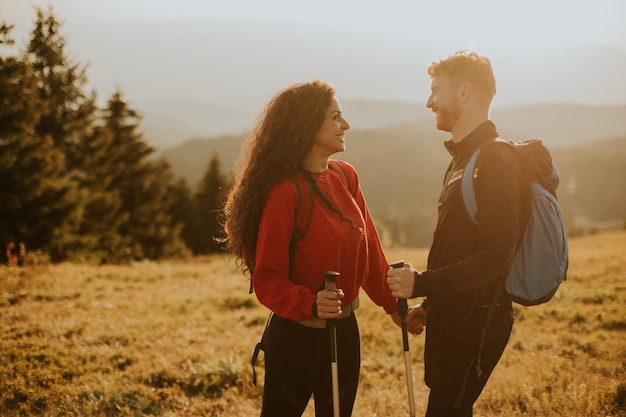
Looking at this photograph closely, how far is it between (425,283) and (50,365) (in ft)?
17.7

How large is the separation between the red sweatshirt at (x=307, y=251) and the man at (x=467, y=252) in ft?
1.23

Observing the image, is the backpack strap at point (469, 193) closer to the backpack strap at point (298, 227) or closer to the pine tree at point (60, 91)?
the backpack strap at point (298, 227)

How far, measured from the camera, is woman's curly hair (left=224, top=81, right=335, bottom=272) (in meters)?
3.17

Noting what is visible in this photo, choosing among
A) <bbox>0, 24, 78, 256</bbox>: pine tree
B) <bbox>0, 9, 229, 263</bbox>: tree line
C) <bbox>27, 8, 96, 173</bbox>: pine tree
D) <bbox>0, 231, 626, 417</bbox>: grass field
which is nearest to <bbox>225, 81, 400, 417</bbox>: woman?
<bbox>0, 231, 626, 417</bbox>: grass field

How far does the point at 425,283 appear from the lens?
2881 mm

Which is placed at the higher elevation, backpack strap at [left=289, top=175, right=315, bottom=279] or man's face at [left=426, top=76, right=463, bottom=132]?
man's face at [left=426, top=76, right=463, bottom=132]

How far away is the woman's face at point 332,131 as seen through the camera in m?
3.25

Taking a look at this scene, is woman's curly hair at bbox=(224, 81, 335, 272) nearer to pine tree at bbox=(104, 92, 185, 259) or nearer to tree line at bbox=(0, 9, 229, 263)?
tree line at bbox=(0, 9, 229, 263)

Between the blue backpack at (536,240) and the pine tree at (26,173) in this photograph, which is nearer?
the blue backpack at (536,240)

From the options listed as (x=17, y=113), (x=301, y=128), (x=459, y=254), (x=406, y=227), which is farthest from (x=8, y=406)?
(x=406, y=227)

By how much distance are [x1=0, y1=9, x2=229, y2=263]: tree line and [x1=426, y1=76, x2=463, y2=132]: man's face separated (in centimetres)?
556

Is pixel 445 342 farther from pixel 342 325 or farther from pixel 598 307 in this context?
pixel 598 307

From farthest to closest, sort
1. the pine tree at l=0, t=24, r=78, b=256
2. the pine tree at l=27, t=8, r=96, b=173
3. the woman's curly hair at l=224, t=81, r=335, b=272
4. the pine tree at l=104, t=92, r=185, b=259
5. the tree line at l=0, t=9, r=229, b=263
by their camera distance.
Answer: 1. the pine tree at l=104, t=92, r=185, b=259
2. the pine tree at l=27, t=8, r=96, b=173
3. the tree line at l=0, t=9, r=229, b=263
4. the pine tree at l=0, t=24, r=78, b=256
5. the woman's curly hair at l=224, t=81, r=335, b=272

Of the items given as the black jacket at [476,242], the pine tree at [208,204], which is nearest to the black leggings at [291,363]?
the black jacket at [476,242]
